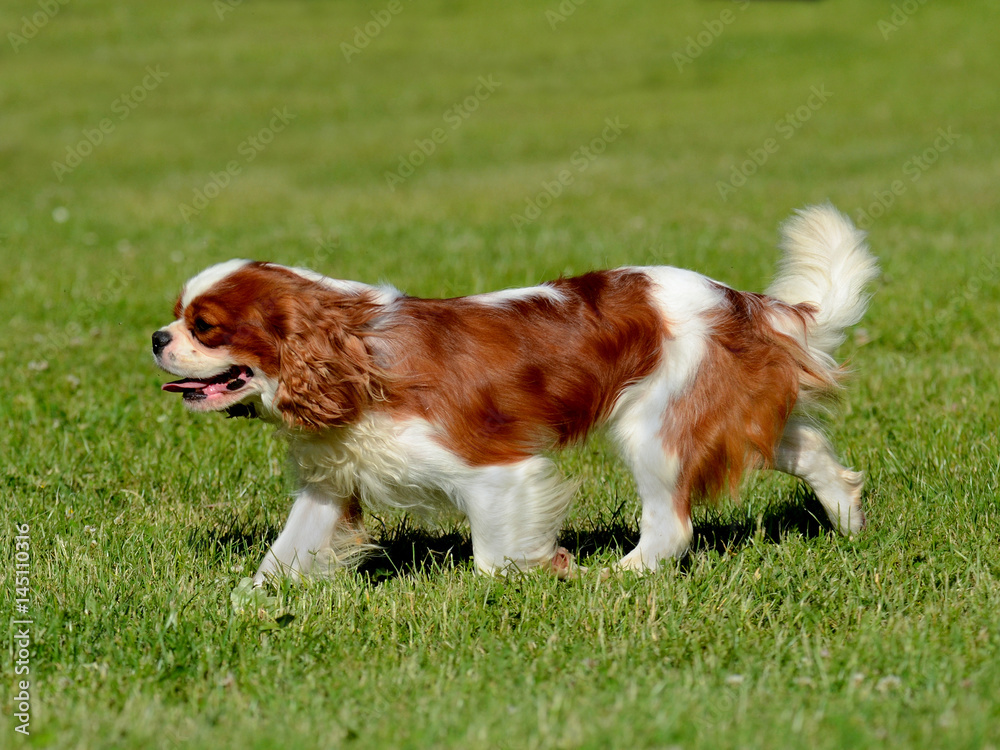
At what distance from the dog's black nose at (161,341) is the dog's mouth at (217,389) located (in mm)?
123

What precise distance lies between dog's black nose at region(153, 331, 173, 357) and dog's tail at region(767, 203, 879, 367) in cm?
231

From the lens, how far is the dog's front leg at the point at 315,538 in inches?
173

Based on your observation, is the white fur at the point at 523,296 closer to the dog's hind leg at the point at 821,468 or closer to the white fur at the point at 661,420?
the white fur at the point at 661,420

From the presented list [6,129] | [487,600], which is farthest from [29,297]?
[6,129]

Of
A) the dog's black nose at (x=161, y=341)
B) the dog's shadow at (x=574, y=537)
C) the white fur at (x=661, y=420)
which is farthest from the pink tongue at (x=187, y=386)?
the white fur at (x=661, y=420)

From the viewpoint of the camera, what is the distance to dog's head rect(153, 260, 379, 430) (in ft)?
13.0

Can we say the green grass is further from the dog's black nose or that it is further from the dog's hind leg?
the dog's black nose

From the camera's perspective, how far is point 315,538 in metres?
4.45

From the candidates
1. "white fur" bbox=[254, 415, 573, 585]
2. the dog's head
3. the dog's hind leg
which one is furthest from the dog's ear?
the dog's hind leg

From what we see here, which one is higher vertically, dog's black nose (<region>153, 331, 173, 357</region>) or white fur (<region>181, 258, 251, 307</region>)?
white fur (<region>181, 258, 251, 307</region>)

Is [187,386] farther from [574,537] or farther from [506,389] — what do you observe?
[574,537]

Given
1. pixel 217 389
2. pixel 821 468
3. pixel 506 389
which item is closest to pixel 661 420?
pixel 506 389

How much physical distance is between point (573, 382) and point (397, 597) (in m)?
0.95

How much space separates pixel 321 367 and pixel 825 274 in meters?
2.01
